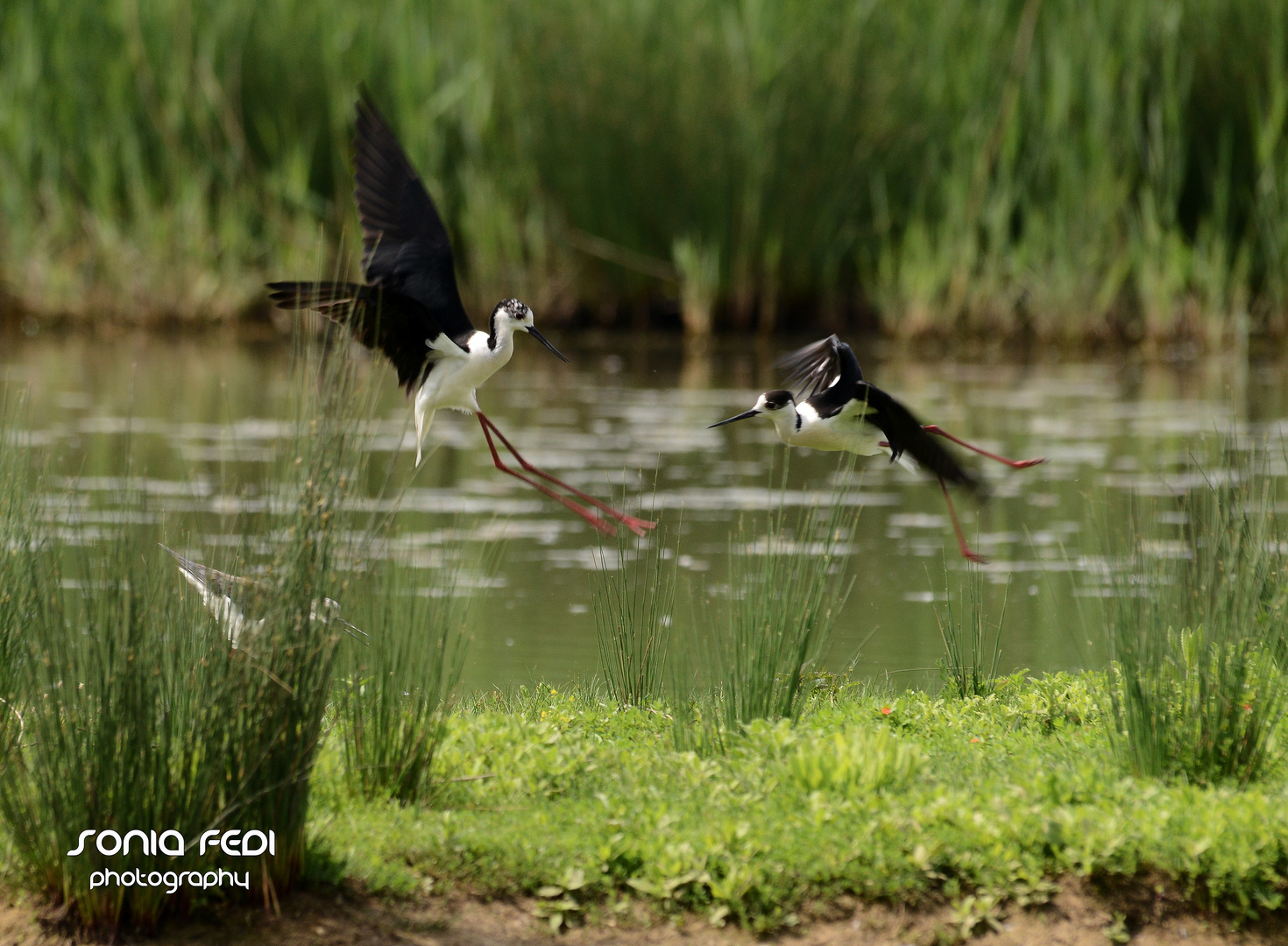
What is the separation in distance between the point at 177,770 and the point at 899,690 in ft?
9.72

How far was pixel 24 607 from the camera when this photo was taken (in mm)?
4656

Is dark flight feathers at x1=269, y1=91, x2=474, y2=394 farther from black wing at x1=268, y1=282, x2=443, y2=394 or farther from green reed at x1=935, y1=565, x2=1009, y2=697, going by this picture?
green reed at x1=935, y1=565, x2=1009, y2=697

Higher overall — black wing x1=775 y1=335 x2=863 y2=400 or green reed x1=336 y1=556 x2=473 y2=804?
black wing x1=775 y1=335 x2=863 y2=400

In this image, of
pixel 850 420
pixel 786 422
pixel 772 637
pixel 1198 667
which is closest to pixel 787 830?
pixel 772 637

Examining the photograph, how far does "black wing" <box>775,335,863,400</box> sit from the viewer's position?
5.66 metres

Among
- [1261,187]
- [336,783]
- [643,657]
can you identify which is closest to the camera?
[336,783]

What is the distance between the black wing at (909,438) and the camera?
5539mm

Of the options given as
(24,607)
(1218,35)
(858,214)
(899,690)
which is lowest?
(899,690)

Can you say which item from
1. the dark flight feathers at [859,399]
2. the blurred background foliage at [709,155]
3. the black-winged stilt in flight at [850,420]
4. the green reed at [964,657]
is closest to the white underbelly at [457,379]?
the black-winged stilt in flight at [850,420]

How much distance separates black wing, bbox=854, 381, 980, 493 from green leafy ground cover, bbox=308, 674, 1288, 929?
125 cm

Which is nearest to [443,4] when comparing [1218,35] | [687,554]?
[1218,35]

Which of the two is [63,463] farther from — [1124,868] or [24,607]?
[1124,868]

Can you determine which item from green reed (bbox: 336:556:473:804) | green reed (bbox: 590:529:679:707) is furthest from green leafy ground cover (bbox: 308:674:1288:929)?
green reed (bbox: 590:529:679:707)

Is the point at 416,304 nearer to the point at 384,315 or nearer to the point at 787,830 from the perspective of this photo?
the point at 384,315
